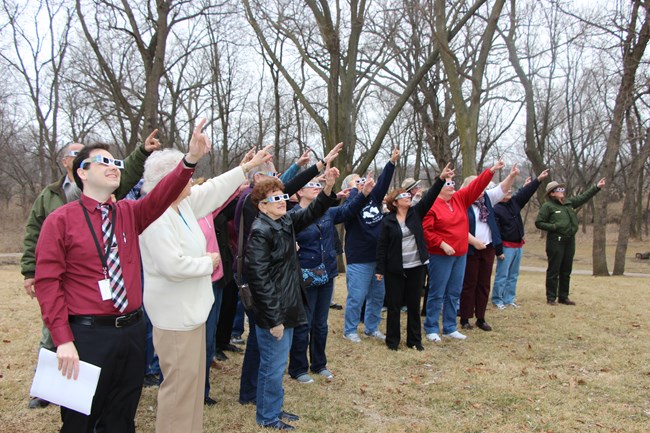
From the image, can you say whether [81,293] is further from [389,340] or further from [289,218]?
[389,340]

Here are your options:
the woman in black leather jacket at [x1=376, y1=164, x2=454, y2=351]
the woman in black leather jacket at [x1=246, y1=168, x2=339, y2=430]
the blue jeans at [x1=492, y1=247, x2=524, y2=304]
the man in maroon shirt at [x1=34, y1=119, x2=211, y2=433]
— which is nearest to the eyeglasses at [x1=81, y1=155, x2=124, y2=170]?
the man in maroon shirt at [x1=34, y1=119, x2=211, y2=433]

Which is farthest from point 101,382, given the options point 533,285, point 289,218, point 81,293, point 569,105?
point 569,105

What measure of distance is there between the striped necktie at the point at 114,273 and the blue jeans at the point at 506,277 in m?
6.79

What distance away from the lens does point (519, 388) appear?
189 inches

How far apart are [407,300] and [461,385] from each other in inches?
51.0

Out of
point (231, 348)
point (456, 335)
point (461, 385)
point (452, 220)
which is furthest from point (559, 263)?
point (231, 348)

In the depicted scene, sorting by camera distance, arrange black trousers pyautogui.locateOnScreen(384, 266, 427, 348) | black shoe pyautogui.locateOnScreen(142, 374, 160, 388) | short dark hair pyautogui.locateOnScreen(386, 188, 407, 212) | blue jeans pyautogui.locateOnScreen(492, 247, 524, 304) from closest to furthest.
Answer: black shoe pyautogui.locateOnScreen(142, 374, 160, 388) < black trousers pyautogui.locateOnScreen(384, 266, 427, 348) < short dark hair pyautogui.locateOnScreen(386, 188, 407, 212) < blue jeans pyautogui.locateOnScreen(492, 247, 524, 304)

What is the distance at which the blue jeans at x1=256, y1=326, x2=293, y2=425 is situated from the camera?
A: 377 cm

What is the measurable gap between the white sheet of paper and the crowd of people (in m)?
0.07

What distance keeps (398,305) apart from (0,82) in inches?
1271

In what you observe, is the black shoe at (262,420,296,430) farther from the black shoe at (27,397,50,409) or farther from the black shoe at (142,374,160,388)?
the black shoe at (27,397,50,409)

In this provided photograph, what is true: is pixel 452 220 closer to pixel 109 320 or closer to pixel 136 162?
pixel 136 162

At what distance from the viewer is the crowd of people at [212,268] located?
2551 mm

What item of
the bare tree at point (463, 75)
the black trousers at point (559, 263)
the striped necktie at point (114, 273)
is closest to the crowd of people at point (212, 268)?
the striped necktie at point (114, 273)
